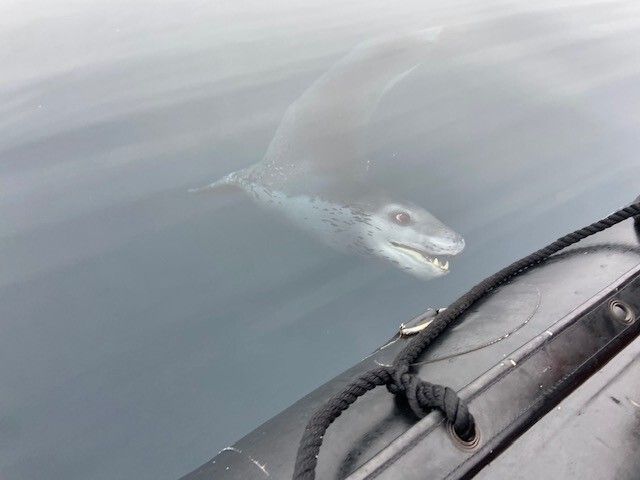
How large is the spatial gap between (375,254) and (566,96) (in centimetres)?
277

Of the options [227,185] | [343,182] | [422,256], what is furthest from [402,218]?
[227,185]

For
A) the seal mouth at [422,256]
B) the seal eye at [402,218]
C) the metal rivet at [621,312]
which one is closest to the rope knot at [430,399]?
the metal rivet at [621,312]

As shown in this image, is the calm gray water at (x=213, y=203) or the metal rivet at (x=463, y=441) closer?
the metal rivet at (x=463, y=441)

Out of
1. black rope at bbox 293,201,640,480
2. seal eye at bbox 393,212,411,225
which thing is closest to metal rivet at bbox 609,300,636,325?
black rope at bbox 293,201,640,480

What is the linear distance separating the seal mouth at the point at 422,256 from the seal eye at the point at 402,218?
156 mm

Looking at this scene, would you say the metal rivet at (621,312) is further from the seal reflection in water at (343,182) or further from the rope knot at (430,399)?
the seal reflection in water at (343,182)

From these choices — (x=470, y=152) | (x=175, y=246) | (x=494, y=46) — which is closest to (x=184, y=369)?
(x=175, y=246)

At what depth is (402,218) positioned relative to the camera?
3.76 metres

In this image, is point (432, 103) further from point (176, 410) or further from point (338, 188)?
point (176, 410)

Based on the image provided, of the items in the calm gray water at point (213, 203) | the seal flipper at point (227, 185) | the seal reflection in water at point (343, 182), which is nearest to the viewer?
the calm gray water at point (213, 203)

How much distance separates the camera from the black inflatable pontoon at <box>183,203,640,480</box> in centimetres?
104

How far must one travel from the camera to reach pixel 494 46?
6.01 meters

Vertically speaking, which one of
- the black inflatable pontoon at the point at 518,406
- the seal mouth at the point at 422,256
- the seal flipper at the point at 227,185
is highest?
the black inflatable pontoon at the point at 518,406

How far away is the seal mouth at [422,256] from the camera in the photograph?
348 cm
